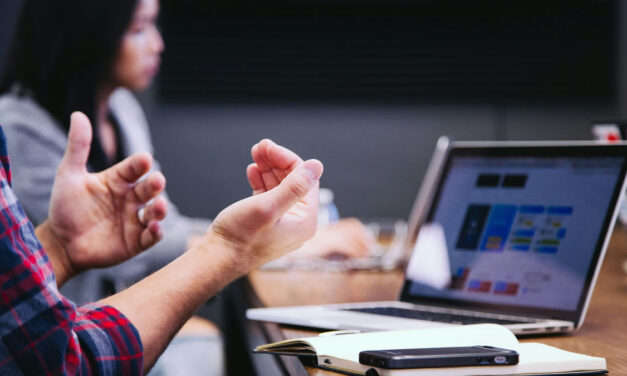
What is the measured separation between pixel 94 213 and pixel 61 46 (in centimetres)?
98

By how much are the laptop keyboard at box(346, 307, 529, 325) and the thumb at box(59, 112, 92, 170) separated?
0.54 metres

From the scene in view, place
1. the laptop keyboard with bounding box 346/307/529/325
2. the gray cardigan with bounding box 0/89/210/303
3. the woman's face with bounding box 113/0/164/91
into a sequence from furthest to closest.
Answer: the woman's face with bounding box 113/0/164/91
the gray cardigan with bounding box 0/89/210/303
the laptop keyboard with bounding box 346/307/529/325

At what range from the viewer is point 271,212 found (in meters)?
0.91

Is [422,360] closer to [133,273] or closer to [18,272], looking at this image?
[18,272]

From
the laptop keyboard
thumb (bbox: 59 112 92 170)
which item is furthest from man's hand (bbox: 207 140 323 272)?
thumb (bbox: 59 112 92 170)

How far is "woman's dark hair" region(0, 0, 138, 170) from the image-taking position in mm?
2098

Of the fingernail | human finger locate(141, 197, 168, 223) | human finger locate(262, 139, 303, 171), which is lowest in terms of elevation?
human finger locate(141, 197, 168, 223)

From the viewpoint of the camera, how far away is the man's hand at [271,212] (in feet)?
2.98

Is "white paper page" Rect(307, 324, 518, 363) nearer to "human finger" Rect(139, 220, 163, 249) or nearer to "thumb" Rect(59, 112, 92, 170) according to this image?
"human finger" Rect(139, 220, 163, 249)

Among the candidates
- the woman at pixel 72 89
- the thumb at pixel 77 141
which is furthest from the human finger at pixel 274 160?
the woman at pixel 72 89

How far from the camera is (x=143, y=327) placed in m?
0.89

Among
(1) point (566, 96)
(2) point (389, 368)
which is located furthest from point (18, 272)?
(1) point (566, 96)

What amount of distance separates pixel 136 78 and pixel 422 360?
1857mm

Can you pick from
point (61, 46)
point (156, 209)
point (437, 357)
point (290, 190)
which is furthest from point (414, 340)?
point (61, 46)
